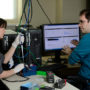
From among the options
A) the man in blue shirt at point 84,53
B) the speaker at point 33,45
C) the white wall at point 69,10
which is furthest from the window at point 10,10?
the man in blue shirt at point 84,53

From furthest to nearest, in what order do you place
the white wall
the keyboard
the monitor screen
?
1. the white wall
2. the monitor screen
3. the keyboard

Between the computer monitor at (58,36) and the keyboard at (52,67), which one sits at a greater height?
the computer monitor at (58,36)

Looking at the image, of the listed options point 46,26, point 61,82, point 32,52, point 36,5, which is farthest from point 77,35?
point 61,82

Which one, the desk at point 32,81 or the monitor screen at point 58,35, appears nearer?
the desk at point 32,81

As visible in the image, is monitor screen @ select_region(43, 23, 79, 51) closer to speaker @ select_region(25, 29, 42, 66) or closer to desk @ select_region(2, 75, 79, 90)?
speaker @ select_region(25, 29, 42, 66)

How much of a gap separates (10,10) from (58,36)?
912 millimetres

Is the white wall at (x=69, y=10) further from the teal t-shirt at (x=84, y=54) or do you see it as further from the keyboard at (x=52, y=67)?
the teal t-shirt at (x=84, y=54)

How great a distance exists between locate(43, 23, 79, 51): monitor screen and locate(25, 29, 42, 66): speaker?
0.59 m

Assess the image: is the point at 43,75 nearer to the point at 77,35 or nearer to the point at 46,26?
the point at 46,26

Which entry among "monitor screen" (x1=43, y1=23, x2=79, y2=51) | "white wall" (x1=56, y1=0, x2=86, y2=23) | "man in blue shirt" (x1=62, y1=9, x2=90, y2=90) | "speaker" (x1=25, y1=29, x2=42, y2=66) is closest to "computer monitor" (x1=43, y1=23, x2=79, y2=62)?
"monitor screen" (x1=43, y1=23, x2=79, y2=51)

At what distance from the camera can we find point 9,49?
2354mm

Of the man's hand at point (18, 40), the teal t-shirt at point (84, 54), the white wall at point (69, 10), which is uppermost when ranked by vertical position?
the white wall at point (69, 10)

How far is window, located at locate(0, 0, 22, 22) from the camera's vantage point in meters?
3.32

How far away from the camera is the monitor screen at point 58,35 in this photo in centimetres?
296
